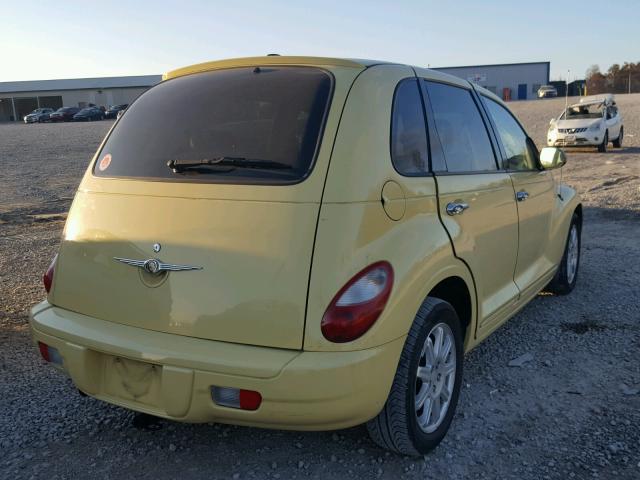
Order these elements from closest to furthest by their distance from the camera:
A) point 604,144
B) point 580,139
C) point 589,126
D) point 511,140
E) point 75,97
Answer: point 511,140 < point 589,126 < point 580,139 < point 604,144 < point 75,97

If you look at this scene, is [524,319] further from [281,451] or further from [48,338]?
[48,338]

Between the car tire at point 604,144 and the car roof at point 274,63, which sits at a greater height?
the car roof at point 274,63

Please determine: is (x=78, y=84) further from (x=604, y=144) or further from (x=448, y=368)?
(x=448, y=368)

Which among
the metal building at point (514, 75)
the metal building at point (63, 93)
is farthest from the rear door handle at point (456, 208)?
the metal building at point (514, 75)

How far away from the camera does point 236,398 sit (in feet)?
7.89

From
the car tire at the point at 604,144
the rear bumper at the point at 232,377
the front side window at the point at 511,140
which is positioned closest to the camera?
the rear bumper at the point at 232,377

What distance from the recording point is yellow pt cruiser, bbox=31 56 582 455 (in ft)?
7.85

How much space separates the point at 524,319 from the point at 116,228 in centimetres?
335

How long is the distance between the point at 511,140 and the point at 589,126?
16.4 metres

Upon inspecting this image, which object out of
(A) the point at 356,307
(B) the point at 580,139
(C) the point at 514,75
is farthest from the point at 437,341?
(C) the point at 514,75

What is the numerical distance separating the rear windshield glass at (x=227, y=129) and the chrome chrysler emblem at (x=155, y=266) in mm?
414

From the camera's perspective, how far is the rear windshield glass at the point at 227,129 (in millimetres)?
2631

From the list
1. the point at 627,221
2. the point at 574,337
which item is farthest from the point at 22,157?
the point at 574,337

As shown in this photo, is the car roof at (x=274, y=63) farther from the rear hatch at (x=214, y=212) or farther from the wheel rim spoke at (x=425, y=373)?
the wheel rim spoke at (x=425, y=373)
